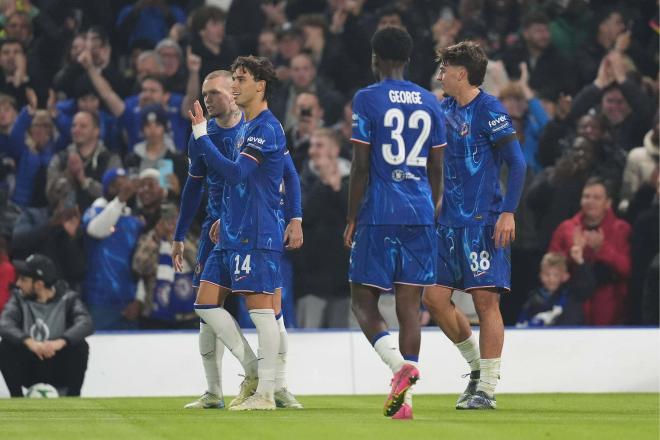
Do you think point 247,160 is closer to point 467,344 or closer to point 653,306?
point 467,344

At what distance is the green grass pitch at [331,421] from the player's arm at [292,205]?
3.93 ft

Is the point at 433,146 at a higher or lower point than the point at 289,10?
lower

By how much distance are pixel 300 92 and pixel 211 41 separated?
1.43m

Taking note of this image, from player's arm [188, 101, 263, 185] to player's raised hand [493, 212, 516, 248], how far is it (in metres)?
1.72

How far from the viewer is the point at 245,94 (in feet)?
33.0

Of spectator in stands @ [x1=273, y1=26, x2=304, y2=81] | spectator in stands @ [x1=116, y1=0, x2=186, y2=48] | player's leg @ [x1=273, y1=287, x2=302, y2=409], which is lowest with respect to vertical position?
player's leg @ [x1=273, y1=287, x2=302, y2=409]

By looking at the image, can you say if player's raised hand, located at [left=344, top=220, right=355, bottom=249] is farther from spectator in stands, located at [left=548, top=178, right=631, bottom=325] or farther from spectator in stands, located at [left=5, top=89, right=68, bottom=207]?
spectator in stands, located at [left=5, top=89, right=68, bottom=207]

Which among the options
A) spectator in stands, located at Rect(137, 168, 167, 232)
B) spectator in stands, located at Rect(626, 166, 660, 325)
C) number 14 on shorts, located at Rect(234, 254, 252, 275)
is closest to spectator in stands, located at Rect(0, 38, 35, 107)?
spectator in stands, located at Rect(137, 168, 167, 232)

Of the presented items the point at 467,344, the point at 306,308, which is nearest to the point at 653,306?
the point at 306,308

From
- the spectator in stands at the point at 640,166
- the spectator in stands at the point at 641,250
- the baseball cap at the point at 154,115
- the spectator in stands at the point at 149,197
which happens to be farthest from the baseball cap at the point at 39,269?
the spectator in stands at the point at 640,166

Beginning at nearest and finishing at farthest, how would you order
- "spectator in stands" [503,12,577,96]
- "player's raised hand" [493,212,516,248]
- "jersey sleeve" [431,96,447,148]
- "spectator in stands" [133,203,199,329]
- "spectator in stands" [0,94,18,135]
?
"jersey sleeve" [431,96,447,148], "player's raised hand" [493,212,516,248], "spectator in stands" [133,203,199,329], "spectator in stands" [0,94,18,135], "spectator in stands" [503,12,577,96]

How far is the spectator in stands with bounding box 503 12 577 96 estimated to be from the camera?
17.6 meters

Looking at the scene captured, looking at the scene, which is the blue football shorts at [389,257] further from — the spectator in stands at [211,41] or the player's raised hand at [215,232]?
the spectator in stands at [211,41]

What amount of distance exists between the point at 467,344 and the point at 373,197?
1825 mm
